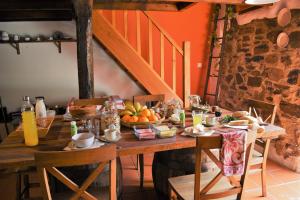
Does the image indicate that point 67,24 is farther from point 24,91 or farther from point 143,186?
point 143,186

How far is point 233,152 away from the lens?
1.47 metres

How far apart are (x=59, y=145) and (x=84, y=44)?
4.49 ft

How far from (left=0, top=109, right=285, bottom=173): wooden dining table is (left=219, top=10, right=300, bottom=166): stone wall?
1.33 m

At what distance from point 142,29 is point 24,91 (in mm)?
2252

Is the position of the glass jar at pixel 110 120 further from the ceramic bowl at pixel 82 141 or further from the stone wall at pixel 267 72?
the stone wall at pixel 267 72

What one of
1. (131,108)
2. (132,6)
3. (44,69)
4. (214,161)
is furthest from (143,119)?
(44,69)

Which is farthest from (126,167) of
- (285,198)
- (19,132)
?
(285,198)

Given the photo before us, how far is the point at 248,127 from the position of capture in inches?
74.8

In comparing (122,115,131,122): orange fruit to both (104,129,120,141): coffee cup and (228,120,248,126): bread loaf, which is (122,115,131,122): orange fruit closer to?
(104,129,120,141): coffee cup

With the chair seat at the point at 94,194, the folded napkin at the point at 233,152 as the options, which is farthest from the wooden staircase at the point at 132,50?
the chair seat at the point at 94,194

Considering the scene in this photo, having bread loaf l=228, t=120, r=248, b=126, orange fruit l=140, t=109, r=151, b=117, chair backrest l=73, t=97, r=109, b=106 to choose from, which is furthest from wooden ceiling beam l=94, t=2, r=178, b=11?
bread loaf l=228, t=120, r=248, b=126

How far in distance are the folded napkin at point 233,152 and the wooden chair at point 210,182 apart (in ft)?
0.10

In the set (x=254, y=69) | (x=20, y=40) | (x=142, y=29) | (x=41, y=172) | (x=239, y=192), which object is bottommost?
(x=239, y=192)

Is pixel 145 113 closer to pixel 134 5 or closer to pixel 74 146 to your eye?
pixel 74 146
